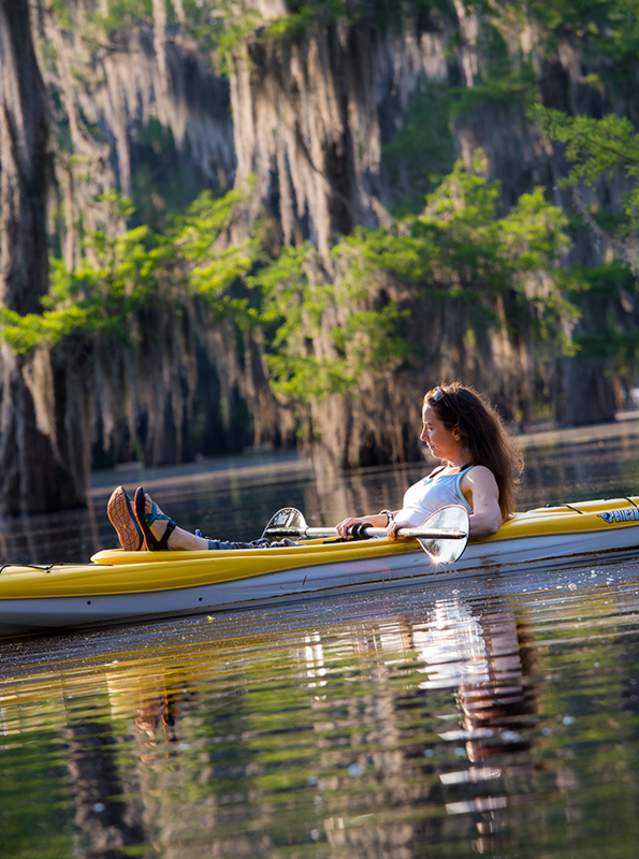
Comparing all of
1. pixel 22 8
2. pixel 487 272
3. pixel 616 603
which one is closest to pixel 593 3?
pixel 487 272

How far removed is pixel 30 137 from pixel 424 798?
69.7ft

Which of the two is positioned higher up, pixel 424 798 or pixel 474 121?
pixel 474 121

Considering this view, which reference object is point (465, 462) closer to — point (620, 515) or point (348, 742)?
point (620, 515)

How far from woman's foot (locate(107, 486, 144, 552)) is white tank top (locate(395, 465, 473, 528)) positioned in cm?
143

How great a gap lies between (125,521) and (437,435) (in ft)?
5.84

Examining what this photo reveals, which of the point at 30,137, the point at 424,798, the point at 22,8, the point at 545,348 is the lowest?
the point at 424,798

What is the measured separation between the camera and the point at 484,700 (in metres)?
4.82

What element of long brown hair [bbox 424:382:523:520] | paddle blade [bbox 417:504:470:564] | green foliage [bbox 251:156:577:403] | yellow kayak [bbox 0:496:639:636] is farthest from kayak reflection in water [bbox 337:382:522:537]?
green foliage [bbox 251:156:577:403]

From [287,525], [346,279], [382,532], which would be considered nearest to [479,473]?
[382,532]

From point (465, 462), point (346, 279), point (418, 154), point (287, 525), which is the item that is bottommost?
point (287, 525)

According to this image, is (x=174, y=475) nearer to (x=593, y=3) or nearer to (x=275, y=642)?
(x=593, y=3)

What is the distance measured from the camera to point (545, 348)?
26984 millimetres

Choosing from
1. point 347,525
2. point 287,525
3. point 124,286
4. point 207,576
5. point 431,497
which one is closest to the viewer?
point 431,497

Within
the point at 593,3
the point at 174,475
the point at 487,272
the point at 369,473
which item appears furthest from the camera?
the point at 174,475
